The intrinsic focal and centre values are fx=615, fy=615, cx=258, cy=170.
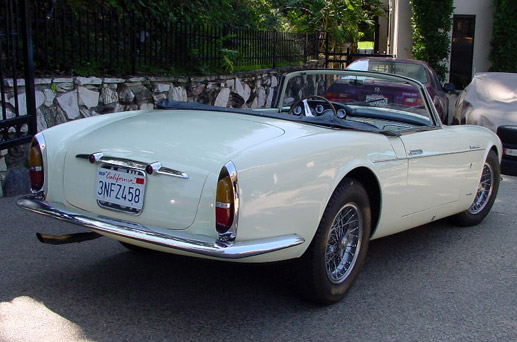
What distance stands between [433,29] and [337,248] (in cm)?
1451

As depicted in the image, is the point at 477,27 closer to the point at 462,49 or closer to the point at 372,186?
the point at 462,49

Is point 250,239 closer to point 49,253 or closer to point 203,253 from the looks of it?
point 203,253

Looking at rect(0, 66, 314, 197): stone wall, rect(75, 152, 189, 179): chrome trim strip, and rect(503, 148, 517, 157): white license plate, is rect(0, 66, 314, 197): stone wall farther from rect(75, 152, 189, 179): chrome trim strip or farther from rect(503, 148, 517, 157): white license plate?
rect(503, 148, 517, 157): white license plate

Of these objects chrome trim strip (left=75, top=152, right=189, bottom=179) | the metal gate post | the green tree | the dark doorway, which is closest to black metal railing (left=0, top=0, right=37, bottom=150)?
the metal gate post

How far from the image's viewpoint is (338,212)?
11.8 feet

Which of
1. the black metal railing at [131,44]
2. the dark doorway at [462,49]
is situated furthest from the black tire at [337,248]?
the dark doorway at [462,49]

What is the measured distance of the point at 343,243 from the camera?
12.5ft

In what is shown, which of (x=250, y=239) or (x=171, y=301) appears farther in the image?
(x=171, y=301)

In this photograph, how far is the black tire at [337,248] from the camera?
3473mm

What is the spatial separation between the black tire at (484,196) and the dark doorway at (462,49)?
13.2 meters

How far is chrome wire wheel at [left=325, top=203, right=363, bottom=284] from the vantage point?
12.2 ft

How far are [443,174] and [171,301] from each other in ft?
7.39

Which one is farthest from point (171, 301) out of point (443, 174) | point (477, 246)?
point (477, 246)

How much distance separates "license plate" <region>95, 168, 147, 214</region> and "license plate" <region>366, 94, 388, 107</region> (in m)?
2.63
